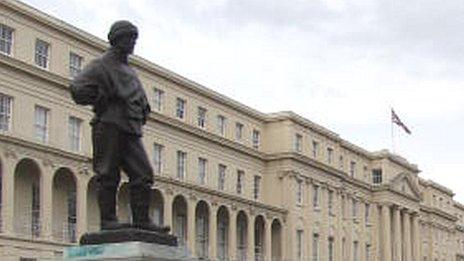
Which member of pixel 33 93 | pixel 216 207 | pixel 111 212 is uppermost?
pixel 33 93

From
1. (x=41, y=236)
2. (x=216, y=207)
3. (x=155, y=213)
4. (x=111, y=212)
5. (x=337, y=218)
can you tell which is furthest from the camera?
(x=337, y=218)

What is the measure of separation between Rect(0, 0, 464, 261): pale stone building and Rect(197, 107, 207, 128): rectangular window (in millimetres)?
156

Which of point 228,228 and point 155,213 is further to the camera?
point 228,228

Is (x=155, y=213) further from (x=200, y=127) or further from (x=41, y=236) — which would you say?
(x=41, y=236)

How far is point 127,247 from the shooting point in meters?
10.5

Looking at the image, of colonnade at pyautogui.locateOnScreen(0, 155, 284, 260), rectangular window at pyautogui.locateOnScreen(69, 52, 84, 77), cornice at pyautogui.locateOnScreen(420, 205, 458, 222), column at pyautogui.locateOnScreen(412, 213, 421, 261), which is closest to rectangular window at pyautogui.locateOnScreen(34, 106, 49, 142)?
colonnade at pyautogui.locateOnScreen(0, 155, 284, 260)

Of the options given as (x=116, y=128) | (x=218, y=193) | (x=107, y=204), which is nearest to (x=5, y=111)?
(x=218, y=193)

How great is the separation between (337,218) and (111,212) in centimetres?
7442

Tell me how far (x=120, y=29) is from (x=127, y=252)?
8.33 ft

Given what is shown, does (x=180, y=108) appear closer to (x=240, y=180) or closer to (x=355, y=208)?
(x=240, y=180)

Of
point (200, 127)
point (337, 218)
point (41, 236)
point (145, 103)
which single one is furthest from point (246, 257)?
point (145, 103)

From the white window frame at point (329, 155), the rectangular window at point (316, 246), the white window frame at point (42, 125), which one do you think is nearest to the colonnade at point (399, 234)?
the white window frame at point (329, 155)

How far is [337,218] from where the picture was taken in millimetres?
84688

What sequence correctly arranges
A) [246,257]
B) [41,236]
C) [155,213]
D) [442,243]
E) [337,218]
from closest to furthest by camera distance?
[41,236]
[155,213]
[246,257]
[337,218]
[442,243]
